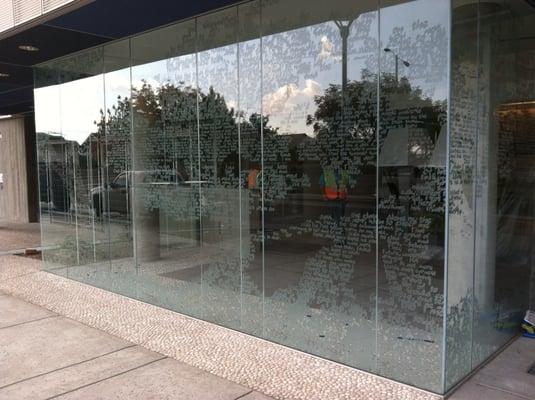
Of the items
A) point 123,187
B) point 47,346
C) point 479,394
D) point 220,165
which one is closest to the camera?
point 479,394

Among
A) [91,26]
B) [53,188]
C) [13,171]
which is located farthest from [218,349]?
[13,171]

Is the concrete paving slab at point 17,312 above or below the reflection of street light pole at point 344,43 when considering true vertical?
below

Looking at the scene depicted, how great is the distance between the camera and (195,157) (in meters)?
5.61

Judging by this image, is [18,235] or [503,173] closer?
[503,173]

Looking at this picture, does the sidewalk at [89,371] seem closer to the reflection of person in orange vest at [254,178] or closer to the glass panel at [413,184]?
the glass panel at [413,184]

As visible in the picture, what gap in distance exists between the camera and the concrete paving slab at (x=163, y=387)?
3.82m

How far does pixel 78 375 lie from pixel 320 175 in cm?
268

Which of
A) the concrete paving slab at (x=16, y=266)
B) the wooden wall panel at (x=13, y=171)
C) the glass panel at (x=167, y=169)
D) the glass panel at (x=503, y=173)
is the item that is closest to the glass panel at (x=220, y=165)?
the glass panel at (x=167, y=169)

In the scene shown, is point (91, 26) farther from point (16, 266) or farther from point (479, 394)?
point (479, 394)

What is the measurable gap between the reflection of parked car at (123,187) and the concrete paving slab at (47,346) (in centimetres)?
174

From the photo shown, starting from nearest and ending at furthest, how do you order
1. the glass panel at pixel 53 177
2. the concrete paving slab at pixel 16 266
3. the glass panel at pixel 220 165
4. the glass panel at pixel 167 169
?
the glass panel at pixel 220 165, the glass panel at pixel 167 169, the glass panel at pixel 53 177, the concrete paving slab at pixel 16 266

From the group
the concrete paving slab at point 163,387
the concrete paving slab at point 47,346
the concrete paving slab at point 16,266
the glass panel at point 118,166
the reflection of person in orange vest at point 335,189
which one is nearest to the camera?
the concrete paving slab at point 163,387

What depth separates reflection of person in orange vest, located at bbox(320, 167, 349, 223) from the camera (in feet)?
14.0

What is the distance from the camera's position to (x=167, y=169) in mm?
5996
